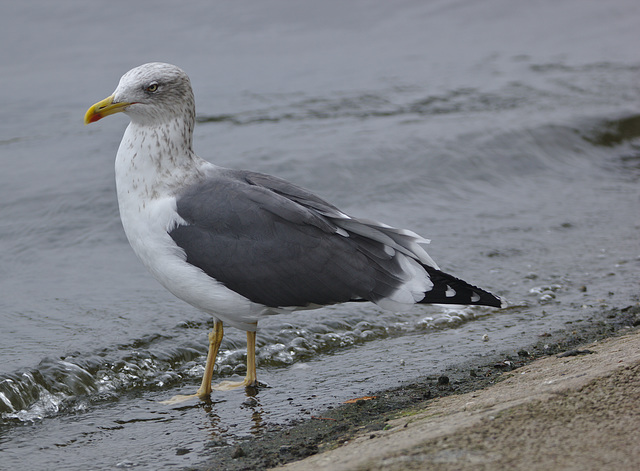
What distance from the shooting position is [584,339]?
5098mm

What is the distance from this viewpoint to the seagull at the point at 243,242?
452 centimetres

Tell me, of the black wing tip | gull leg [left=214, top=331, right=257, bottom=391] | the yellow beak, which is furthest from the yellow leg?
the yellow beak

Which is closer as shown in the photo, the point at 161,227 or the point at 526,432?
the point at 526,432

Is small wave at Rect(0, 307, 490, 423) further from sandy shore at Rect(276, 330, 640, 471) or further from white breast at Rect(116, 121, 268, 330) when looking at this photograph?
sandy shore at Rect(276, 330, 640, 471)

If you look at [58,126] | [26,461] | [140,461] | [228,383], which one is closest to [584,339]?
[228,383]

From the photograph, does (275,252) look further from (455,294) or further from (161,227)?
(455,294)

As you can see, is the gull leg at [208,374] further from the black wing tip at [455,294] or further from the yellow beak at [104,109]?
the yellow beak at [104,109]

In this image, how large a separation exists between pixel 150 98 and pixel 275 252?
45.9 inches

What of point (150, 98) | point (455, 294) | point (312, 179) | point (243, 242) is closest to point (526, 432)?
point (455, 294)

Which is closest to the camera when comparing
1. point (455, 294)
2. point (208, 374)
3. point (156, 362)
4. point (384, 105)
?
point (455, 294)

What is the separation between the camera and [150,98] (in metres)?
4.73

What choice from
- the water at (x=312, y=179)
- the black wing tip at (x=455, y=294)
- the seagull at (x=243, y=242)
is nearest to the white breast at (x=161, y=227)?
the seagull at (x=243, y=242)

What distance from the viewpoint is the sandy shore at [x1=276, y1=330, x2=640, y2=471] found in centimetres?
278

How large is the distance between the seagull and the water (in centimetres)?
59
